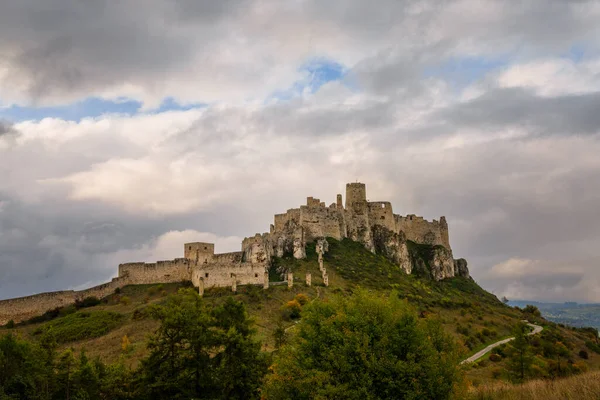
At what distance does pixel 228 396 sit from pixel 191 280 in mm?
48575

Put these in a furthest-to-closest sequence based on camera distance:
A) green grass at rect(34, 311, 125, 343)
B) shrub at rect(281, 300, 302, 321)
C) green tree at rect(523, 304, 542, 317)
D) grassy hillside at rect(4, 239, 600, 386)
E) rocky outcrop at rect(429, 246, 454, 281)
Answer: rocky outcrop at rect(429, 246, 454, 281), green tree at rect(523, 304, 542, 317), green grass at rect(34, 311, 125, 343), shrub at rect(281, 300, 302, 321), grassy hillside at rect(4, 239, 600, 386)

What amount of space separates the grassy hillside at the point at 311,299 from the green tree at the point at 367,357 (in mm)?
13262

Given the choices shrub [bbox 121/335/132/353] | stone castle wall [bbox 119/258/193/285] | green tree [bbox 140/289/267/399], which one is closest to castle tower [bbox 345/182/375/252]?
stone castle wall [bbox 119/258/193/285]

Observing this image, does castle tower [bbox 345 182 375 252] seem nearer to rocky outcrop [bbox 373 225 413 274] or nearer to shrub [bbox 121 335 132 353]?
rocky outcrop [bbox 373 225 413 274]

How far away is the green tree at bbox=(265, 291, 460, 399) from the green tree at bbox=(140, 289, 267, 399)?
340 cm

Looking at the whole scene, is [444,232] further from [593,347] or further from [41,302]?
[41,302]

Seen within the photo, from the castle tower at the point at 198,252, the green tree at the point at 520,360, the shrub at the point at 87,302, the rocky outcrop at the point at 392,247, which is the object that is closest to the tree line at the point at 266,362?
the green tree at the point at 520,360

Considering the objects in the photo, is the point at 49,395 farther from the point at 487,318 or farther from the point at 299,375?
the point at 487,318

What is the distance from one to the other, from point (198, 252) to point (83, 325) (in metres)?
24.8

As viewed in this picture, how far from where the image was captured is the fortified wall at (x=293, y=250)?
7262 cm

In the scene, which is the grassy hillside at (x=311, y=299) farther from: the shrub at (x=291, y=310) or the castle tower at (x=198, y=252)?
the castle tower at (x=198, y=252)

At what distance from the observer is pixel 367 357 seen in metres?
28.1

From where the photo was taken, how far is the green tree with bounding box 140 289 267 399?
1330 inches

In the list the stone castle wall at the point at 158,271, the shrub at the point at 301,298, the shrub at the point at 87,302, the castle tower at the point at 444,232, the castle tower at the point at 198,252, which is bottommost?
the shrub at the point at 301,298
